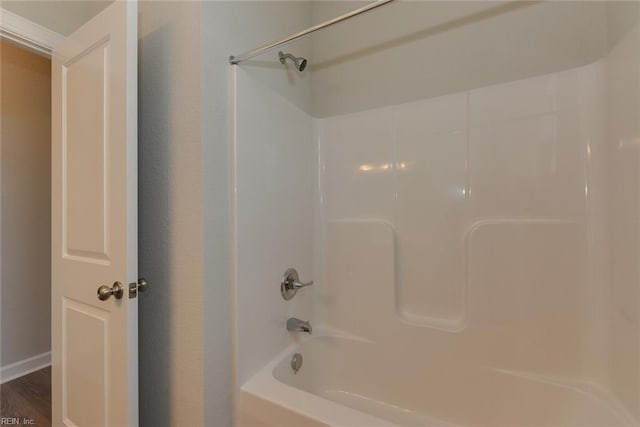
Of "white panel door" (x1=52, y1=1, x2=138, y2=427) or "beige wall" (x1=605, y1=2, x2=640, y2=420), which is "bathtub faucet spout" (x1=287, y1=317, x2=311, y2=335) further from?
"beige wall" (x1=605, y1=2, x2=640, y2=420)

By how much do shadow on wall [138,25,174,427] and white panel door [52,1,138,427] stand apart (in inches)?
4.5

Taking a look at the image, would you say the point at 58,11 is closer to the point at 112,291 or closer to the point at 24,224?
the point at 112,291

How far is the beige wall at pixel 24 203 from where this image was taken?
2078mm

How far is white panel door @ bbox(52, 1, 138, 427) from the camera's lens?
101 centimetres

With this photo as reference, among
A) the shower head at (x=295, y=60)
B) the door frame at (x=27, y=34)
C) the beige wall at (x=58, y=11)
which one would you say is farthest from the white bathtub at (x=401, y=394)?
the beige wall at (x=58, y=11)

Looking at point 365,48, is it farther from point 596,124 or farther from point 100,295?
point 100,295

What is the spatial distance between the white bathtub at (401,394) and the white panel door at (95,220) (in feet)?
1.71

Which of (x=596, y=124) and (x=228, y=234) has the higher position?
(x=596, y=124)

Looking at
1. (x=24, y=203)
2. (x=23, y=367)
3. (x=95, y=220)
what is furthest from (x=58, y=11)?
(x=23, y=367)

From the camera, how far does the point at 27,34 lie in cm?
125

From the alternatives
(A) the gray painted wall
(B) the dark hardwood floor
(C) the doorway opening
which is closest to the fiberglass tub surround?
(A) the gray painted wall

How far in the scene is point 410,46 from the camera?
4.93 ft

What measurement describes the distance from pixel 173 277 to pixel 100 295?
Answer: 0.80 ft

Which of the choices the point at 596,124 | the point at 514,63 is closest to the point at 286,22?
the point at 514,63
